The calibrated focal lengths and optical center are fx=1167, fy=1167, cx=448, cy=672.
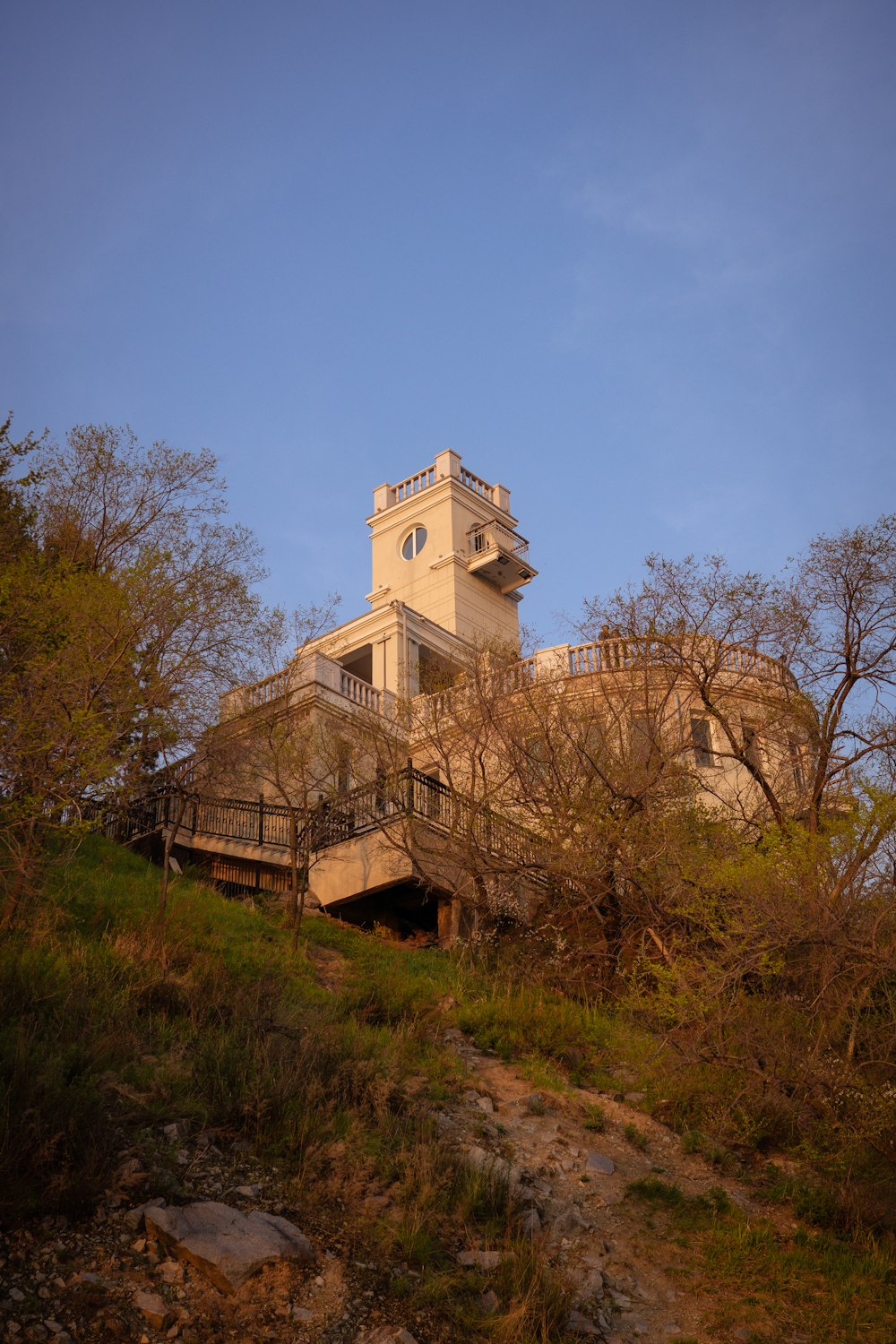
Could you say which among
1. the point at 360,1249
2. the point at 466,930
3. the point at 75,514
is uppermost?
the point at 75,514

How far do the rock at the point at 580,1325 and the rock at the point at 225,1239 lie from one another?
193cm

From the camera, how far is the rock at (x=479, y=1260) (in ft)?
28.1

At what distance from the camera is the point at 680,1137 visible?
464 inches

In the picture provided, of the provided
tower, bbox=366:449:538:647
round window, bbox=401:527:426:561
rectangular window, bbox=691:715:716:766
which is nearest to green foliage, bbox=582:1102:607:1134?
rectangular window, bbox=691:715:716:766

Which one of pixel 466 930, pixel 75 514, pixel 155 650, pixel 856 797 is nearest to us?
pixel 856 797

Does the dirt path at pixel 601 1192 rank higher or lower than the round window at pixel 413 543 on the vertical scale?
lower

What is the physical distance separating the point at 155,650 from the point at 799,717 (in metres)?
8.54

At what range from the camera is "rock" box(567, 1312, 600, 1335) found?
827cm

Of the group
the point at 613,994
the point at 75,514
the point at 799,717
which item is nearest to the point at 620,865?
the point at 613,994

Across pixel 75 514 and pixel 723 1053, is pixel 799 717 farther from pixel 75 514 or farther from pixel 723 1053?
pixel 75 514

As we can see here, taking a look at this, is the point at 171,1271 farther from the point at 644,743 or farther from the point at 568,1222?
the point at 644,743

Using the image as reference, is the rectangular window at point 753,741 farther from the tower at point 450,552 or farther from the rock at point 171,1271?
the tower at point 450,552

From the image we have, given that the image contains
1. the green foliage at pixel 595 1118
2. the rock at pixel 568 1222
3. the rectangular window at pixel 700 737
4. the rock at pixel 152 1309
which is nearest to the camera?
the rock at pixel 152 1309

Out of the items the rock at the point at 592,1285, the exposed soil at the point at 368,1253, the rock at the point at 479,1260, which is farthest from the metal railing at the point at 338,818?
the rock at the point at 479,1260
